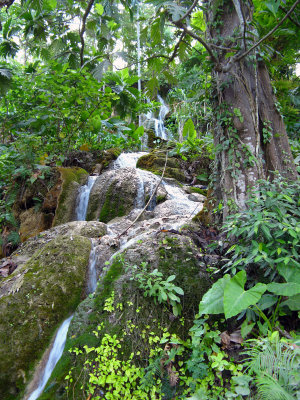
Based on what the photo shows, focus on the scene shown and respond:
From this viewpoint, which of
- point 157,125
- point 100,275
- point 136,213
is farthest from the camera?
point 157,125

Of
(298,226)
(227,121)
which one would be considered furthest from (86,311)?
(227,121)

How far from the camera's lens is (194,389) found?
169 cm

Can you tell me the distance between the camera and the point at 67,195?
5891 mm

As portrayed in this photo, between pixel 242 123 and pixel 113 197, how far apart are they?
11.5 ft

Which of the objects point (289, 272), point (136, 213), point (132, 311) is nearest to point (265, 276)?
point (289, 272)

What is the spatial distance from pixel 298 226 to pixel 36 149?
19.6 ft

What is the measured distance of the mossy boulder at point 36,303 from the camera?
221 centimetres

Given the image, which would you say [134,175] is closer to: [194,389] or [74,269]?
[74,269]

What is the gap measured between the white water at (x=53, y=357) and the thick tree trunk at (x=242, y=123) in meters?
2.06

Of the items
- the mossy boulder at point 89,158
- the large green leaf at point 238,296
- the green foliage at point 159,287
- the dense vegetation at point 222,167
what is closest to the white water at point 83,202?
the dense vegetation at point 222,167

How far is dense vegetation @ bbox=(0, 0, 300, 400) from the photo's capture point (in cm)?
171

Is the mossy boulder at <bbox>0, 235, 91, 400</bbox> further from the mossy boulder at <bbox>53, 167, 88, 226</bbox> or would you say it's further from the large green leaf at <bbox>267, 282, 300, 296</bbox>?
the mossy boulder at <bbox>53, 167, 88, 226</bbox>

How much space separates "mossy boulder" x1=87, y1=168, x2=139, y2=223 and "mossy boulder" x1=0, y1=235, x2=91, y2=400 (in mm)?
2329

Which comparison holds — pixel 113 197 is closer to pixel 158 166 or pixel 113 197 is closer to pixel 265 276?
pixel 158 166
